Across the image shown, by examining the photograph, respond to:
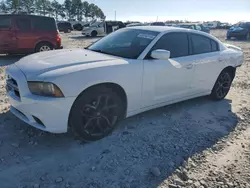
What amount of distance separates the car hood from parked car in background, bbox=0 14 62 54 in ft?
22.2

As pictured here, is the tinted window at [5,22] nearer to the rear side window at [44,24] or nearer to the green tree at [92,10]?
the rear side window at [44,24]

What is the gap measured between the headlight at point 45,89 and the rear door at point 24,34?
7.73 metres

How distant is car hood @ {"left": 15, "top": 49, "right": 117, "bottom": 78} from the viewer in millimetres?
3303

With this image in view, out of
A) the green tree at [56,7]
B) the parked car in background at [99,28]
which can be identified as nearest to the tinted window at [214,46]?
the parked car in background at [99,28]

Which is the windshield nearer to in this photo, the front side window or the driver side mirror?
the driver side mirror

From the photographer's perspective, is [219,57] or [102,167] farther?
[219,57]

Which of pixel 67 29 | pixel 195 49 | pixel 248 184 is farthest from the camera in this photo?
pixel 67 29

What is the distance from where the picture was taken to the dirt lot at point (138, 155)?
2.82 m

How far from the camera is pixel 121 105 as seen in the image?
3.73 meters

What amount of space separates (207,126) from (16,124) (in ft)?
10.0

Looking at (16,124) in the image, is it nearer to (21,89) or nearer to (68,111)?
(21,89)

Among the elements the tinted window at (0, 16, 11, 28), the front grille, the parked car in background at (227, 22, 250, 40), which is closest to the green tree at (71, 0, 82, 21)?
the parked car in background at (227, 22, 250, 40)

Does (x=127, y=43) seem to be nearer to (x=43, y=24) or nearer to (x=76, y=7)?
(x=43, y=24)

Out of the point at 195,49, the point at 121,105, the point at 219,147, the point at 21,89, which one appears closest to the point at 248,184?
the point at 219,147
